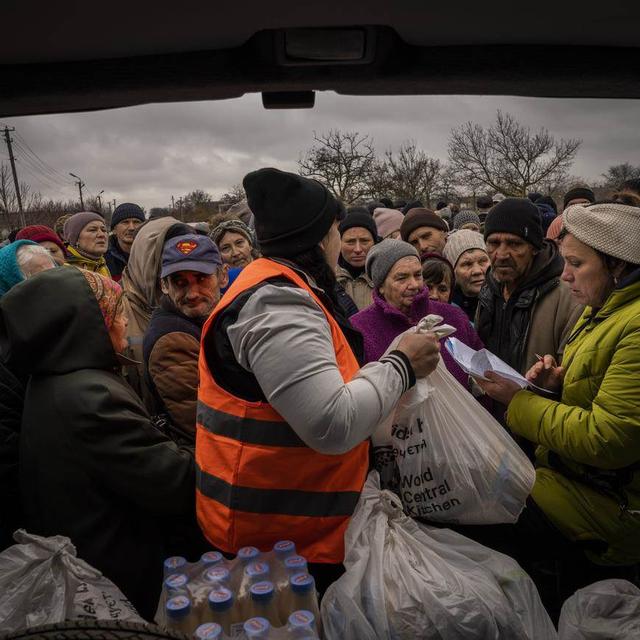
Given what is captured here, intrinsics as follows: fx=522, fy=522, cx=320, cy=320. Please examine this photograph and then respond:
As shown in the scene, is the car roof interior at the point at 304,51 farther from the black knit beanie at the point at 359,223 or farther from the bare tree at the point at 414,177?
the bare tree at the point at 414,177

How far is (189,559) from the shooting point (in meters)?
2.09

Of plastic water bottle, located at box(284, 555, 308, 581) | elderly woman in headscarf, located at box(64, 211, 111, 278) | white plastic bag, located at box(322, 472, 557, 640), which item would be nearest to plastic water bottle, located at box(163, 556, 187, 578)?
plastic water bottle, located at box(284, 555, 308, 581)

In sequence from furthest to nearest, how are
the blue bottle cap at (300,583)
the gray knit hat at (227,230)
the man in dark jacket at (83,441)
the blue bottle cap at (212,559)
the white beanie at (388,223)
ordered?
the white beanie at (388,223) < the gray knit hat at (227,230) < the man in dark jacket at (83,441) < the blue bottle cap at (212,559) < the blue bottle cap at (300,583)

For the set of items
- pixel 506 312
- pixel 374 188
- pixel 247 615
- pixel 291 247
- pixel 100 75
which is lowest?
pixel 374 188

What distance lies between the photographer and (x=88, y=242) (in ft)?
15.9

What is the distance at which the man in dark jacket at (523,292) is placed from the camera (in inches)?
106

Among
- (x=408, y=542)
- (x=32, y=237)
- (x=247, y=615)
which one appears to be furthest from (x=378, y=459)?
(x=32, y=237)

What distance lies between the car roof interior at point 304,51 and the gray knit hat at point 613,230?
24.7 inches

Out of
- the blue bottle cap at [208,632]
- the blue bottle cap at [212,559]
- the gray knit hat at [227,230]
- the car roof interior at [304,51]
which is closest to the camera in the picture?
the car roof interior at [304,51]

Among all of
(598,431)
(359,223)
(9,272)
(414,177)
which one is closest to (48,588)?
(598,431)

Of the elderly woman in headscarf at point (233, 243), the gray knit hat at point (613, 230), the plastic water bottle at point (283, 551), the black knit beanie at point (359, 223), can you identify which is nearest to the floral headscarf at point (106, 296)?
the plastic water bottle at point (283, 551)

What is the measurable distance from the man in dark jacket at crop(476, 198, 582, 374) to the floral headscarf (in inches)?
79.4

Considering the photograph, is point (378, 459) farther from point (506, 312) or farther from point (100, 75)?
point (100, 75)

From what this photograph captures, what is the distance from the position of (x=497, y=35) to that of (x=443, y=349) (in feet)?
5.75
